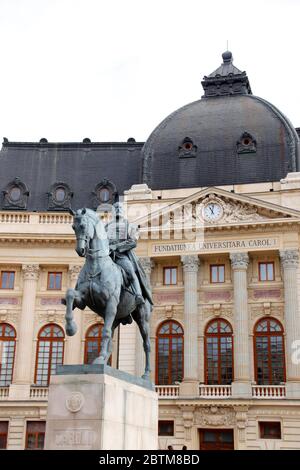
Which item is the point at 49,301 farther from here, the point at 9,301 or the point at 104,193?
the point at 104,193

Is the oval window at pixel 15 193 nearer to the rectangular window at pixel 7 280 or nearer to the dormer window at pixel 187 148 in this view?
the rectangular window at pixel 7 280

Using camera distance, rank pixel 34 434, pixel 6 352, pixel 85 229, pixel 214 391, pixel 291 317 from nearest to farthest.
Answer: pixel 85 229, pixel 214 391, pixel 291 317, pixel 34 434, pixel 6 352

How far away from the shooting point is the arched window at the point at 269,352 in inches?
1539

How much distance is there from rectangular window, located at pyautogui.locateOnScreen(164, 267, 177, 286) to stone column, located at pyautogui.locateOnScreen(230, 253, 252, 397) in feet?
13.0

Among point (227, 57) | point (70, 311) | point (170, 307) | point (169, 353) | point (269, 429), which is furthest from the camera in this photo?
point (227, 57)

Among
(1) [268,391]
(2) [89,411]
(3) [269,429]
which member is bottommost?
(2) [89,411]

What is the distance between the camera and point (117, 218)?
1711cm

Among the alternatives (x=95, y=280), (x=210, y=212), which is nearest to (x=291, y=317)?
(x=210, y=212)

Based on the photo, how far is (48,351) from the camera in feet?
140

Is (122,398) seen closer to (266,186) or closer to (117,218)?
(117,218)

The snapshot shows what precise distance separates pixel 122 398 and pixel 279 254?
27.7 meters

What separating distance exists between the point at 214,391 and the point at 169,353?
391cm

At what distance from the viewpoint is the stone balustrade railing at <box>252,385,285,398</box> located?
3778 cm

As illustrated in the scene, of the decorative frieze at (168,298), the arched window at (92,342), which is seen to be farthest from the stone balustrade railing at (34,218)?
the decorative frieze at (168,298)
